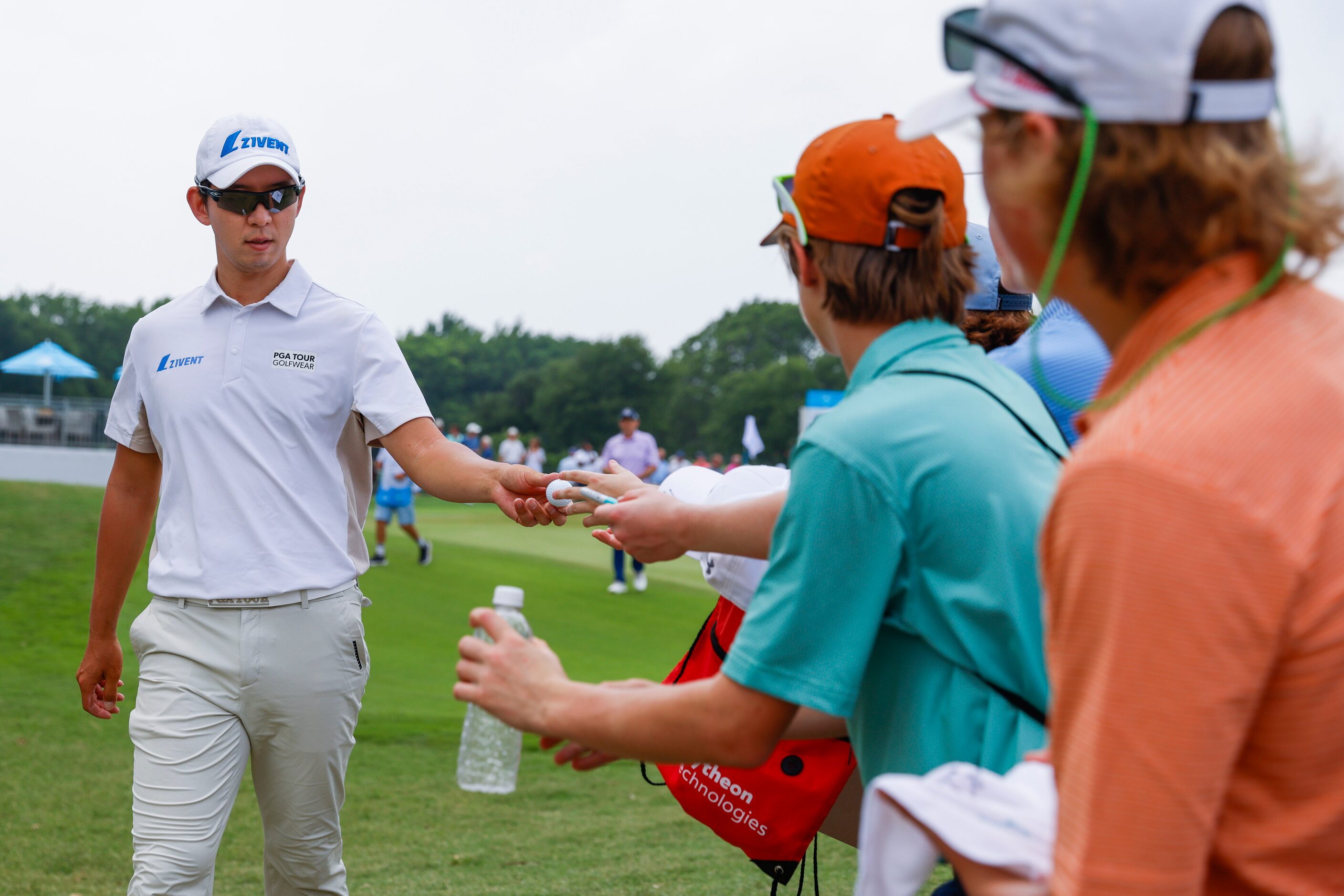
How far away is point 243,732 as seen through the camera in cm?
359

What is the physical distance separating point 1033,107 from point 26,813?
6.77 meters

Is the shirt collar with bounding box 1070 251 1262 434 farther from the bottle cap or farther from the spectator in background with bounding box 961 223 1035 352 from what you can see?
the spectator in background with bounding box 961 223 1035 352

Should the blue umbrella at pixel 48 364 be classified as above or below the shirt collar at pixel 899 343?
below

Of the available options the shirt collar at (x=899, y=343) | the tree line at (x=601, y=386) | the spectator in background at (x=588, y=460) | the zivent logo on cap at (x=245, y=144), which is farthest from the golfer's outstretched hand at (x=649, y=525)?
the tree line at (x=601, y=386)

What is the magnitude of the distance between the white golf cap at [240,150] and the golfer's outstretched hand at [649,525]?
1.87m

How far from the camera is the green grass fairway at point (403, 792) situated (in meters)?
5.55

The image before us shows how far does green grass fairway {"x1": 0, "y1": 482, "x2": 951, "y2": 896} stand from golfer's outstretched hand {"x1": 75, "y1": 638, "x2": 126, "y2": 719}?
1.60 metres

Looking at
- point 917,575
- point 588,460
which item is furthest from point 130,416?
point 588,460

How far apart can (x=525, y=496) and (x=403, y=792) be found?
4.33 meters

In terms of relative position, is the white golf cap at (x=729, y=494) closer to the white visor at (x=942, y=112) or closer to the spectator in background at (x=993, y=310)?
the spectator in background at (x=993, y=310)

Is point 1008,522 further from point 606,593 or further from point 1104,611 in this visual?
point 606,593

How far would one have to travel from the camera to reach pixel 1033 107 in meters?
1.27

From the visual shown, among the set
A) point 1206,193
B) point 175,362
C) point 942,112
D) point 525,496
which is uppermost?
point 942,112

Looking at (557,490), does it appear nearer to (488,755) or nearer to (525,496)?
(525,496)
